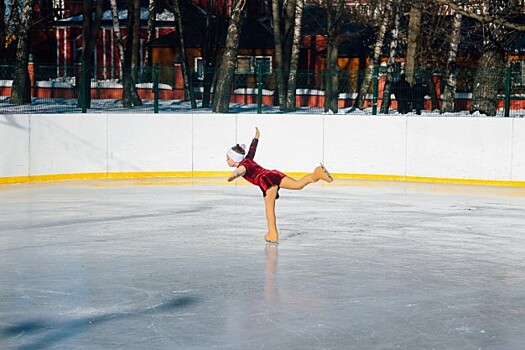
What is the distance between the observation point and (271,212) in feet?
40.6

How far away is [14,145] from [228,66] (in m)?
8.86

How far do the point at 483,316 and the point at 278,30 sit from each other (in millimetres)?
26924

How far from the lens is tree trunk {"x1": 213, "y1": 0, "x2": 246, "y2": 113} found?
76.4ft

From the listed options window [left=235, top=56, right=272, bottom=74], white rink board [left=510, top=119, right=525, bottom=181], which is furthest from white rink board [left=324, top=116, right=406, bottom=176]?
window [left=235, top=56, right=272, bottom=74]

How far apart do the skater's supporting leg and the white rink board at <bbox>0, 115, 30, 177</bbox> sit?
292 inches

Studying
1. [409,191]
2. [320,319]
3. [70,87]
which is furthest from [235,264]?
[70,87]

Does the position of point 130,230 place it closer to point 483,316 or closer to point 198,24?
point 483,316

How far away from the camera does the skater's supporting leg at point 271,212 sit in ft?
40.3

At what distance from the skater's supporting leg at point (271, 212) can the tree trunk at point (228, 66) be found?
10.2 metres

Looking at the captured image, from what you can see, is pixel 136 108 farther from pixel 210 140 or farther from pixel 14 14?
pixel 14 14

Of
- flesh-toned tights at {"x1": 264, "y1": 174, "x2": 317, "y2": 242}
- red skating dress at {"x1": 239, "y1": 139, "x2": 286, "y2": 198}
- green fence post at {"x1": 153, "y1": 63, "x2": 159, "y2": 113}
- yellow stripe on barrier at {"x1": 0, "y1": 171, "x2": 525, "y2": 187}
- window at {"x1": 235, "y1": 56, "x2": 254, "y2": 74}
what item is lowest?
yellow stripe on barrier at {"x1": 0, "y1": 171, "x2": 525, "y2": 187}

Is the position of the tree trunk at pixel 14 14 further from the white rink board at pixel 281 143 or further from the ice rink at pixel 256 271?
the ice rink at pixel 256 271

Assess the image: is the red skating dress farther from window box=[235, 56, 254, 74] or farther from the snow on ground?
window box=[235, 56, 254, 74]

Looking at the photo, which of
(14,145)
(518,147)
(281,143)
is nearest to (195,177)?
(281,143)
